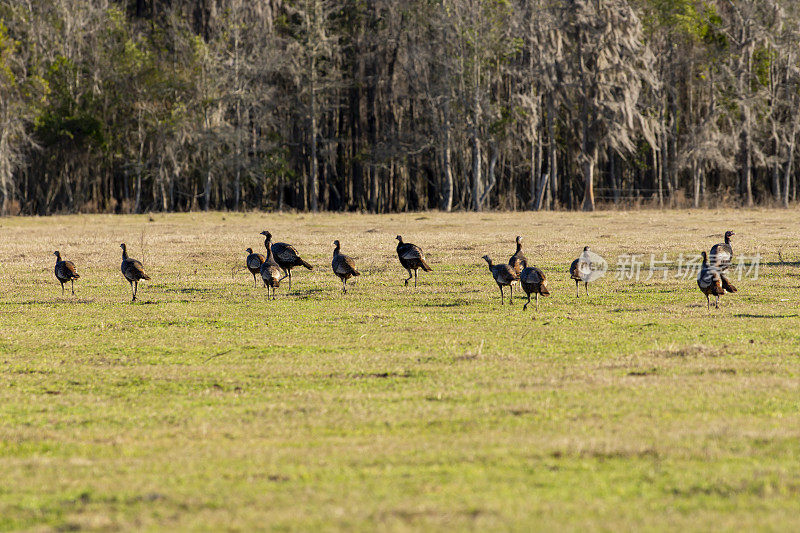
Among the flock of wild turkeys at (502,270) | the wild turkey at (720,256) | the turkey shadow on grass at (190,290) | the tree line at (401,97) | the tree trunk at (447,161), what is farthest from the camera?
the tree trunk at (447,161)

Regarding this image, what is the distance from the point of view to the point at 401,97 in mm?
63125

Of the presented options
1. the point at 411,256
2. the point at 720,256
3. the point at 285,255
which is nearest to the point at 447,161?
Result: the point at 411,256

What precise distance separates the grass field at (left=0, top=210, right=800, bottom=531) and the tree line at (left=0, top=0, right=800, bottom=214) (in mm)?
35594

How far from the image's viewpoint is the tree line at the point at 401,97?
56.8m

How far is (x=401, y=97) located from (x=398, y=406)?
2137 inches

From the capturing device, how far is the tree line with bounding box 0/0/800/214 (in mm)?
56781

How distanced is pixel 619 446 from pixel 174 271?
19.7 meters

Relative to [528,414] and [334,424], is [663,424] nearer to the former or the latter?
[528,414]

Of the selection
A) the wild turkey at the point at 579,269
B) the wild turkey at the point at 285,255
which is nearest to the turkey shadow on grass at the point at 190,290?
the wild turkey at the point at 285,255

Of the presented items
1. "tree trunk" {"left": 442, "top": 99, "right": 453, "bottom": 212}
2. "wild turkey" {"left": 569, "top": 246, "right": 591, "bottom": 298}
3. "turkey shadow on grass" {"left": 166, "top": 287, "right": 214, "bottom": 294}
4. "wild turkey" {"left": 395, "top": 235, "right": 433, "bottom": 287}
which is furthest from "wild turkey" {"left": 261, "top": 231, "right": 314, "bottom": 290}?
"tree trunk" {"left": 442, "top": 99, "right": 453, "bottom": 212}

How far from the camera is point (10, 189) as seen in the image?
2408 inches

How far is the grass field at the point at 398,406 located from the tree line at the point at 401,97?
117 feet

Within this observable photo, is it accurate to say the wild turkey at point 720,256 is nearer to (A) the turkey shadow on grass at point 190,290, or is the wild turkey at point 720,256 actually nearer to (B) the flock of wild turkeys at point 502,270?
(B) the flock of wild turkeys at point 502,270

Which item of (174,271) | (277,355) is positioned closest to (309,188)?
(174,271)
